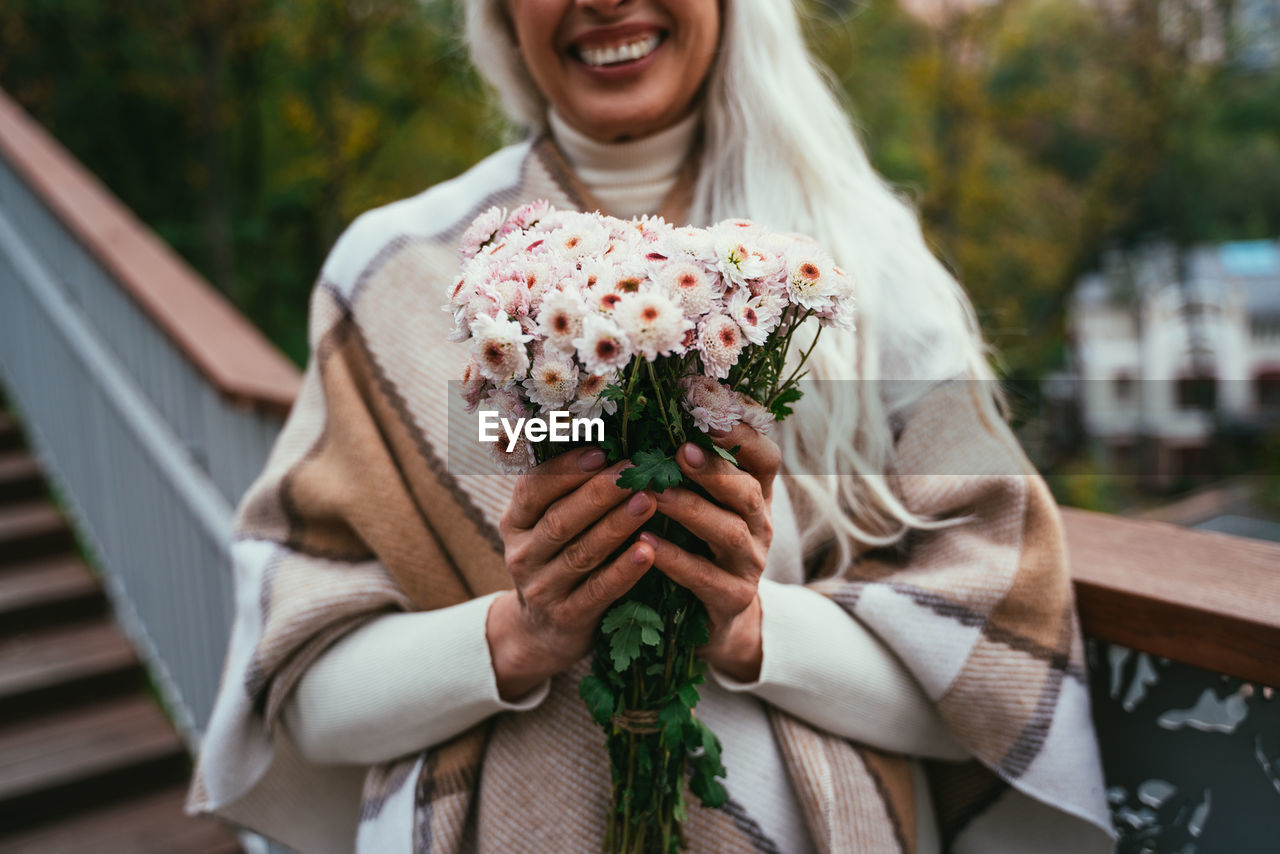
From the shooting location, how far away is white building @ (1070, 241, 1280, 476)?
12.9 m

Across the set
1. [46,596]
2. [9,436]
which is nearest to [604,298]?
[46,596]

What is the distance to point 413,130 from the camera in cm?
738

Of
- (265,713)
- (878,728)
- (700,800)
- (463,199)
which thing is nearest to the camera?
(700,800)

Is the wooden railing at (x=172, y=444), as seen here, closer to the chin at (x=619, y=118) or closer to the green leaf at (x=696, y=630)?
the green leaf at (x=696, y=630)

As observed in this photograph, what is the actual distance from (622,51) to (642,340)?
70cm

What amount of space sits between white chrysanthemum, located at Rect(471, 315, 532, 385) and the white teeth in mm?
656

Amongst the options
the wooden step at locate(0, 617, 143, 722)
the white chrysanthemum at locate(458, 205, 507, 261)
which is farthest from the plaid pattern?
the wooden step at locate(0, 617, 143, 722)

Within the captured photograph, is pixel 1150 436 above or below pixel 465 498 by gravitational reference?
below

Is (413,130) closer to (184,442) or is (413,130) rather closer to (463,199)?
(184,442)

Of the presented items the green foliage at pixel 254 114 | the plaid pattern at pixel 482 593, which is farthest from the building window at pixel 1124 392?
the plaid pattern at pixel 482 593

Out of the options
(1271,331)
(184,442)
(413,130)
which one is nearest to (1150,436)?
(1271,331)

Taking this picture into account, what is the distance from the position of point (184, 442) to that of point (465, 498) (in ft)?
5.98

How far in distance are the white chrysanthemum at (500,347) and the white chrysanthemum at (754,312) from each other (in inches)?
6.9

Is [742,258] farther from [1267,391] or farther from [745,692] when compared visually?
[1267,391]
